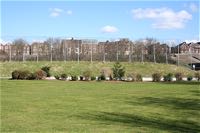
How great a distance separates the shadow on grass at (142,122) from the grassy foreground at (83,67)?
3726cm

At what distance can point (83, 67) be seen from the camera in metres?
53.2

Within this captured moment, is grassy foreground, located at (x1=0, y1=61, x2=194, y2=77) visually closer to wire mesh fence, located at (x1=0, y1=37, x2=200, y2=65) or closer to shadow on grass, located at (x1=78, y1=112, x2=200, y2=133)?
wire mesh fence, located at (x1=0, y1=37, x2=200, y2=65)

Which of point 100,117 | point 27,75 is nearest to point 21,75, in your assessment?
point 27,75

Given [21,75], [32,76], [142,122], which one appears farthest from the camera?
[21,75]

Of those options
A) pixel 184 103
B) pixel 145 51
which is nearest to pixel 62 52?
pixel 145 51

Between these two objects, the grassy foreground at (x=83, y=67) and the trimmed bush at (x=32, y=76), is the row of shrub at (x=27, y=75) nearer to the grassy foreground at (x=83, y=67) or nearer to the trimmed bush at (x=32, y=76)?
the trimmed bush at (x=32, y=76)

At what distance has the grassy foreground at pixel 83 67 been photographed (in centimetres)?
5112

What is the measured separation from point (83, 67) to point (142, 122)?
1651 inches

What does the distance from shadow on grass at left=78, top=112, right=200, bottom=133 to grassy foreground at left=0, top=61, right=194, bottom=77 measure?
37.3m

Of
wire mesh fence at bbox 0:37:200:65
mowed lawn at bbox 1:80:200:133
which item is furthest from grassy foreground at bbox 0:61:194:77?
mowed lawn at bbox 1:80:200:133

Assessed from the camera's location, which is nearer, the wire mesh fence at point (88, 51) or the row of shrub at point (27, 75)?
the row of shrub at point (27, 75)

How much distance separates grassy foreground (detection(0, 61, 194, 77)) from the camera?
5112cm

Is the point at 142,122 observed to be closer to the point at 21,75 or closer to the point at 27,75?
the point at 27,75

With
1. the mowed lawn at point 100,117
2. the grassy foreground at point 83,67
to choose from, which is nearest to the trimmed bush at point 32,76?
the grassy foreground at point 83,67
